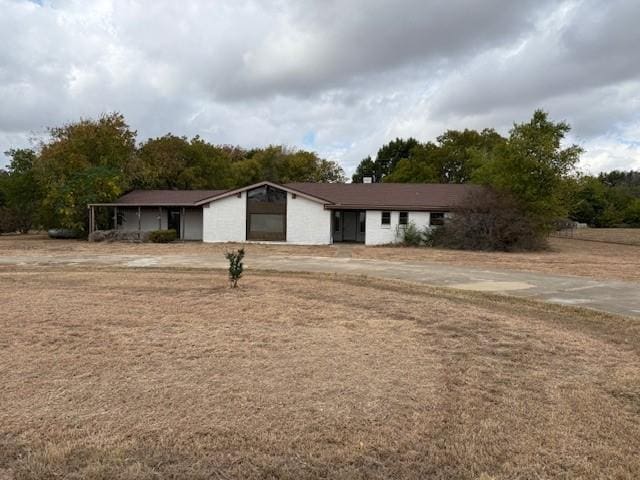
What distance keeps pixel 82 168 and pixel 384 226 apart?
21.1 meters

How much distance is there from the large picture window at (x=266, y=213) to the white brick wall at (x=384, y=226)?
503 cm

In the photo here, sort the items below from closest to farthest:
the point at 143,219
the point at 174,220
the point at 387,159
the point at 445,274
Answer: the point at 445,274 → the point at 143,219 → the point at 174,220 → the point at 387,159

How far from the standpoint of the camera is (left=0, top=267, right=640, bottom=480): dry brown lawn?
3.27 meters

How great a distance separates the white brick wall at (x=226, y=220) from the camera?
2898 cm

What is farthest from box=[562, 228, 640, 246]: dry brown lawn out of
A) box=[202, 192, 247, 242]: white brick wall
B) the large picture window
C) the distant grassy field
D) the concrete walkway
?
box=[202, 192, 247, 242]: white brick wall

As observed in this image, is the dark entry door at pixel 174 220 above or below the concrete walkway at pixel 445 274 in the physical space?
above

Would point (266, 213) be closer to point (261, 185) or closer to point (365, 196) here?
point (261, 185)

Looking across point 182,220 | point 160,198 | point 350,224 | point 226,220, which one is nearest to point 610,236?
point 350,224

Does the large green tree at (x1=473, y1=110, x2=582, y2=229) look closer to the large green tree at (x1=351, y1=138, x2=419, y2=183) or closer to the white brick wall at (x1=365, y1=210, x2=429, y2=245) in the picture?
the white brick wall at (x1=365, y1=210, x2=429, y2=245)

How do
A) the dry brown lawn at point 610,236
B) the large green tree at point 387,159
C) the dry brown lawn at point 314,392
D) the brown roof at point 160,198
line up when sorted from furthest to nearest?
the large green tree at point 387,159 → the dry brown lawn at point 610,236 → the brown roof at point 160,198 → the dry brown lawn at point 314,392

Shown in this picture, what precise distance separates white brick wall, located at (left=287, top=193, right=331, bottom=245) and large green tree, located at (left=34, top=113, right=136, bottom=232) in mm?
12416

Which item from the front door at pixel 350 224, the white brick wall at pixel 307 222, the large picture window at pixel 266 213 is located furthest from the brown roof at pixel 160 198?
the front door at pixel 350 224

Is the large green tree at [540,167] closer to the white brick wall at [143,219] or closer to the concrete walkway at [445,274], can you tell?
the concrete walkway at [445,274]

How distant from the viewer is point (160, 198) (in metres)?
32.7
